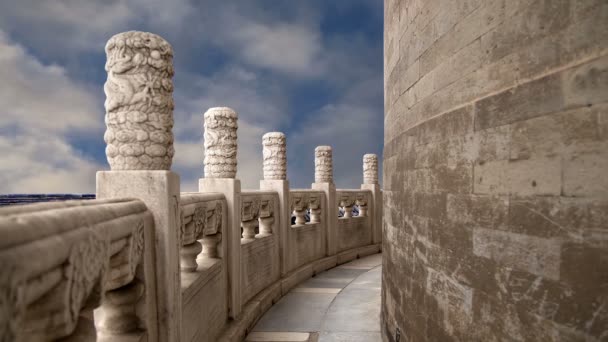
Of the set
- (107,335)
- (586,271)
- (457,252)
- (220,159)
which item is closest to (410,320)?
(457,252)

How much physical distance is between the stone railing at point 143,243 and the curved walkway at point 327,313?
1.05 feet

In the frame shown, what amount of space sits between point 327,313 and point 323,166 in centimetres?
449

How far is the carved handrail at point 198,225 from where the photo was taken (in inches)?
141

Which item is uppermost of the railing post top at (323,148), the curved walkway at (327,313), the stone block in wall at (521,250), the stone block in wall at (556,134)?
the railing post top at (323,148)

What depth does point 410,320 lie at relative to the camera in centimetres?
347

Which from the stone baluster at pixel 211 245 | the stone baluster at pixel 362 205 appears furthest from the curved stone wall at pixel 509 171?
the stone baluster at pixel 362 205

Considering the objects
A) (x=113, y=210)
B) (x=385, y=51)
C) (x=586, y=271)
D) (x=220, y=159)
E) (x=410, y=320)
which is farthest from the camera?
(x=220, y=159)

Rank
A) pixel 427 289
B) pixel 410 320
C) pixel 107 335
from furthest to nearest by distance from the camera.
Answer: pixel 410 320
pixel 427 289
pixel 107 335

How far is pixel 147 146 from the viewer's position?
2.85 metres

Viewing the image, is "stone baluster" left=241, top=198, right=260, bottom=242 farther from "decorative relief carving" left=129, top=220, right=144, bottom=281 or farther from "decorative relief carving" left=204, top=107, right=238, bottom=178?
"decorative relief carving" left=129, top=220, right=144, bottom=281

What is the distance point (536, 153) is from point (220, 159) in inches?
161

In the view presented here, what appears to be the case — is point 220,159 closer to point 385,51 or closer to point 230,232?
point 230,232

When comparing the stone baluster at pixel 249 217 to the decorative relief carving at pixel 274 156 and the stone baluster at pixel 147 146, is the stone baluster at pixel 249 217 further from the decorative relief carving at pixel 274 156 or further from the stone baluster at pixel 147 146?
the stone baluster at pixel 147 146

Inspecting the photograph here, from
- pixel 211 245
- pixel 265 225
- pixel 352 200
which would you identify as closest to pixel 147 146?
pixel 211 245
